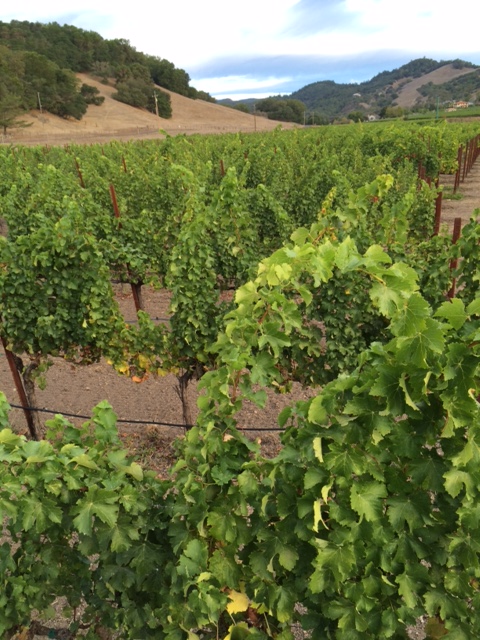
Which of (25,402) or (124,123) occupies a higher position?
(124,123)

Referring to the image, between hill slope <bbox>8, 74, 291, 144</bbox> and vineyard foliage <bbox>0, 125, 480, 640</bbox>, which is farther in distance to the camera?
hill slope <bbox>8, 74, 291, 144</bbox>

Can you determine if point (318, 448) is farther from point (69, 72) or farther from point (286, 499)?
point (69, 72)

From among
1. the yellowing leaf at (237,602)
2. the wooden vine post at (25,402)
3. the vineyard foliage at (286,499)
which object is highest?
the vineyard foliage at (286,499)

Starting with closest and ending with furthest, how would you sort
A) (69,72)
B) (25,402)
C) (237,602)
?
1. (237,602)
2. (25,402)
3. (69,72)

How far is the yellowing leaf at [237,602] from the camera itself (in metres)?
2.33

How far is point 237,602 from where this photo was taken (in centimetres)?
236

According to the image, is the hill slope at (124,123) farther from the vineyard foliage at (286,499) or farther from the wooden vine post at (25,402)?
the vineyard foliage at (286,499)

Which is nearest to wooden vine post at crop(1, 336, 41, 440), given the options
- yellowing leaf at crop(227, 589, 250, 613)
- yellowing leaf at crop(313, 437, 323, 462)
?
yellowing leaf at crop(227, 589, 250, 613)

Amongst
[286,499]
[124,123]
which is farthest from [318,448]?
[124,123]

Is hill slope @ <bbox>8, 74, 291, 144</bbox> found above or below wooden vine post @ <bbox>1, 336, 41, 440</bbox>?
above

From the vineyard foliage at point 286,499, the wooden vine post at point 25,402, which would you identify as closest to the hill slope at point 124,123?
the wooden vine post at point 25,402

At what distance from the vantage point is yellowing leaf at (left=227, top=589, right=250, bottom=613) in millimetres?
2328

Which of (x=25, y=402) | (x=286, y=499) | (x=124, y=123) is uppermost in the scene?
(x=124, y=123)

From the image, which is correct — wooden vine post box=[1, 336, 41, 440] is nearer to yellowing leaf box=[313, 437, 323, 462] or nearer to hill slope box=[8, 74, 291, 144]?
yellowing leaf box=[313, 437, 323, 462]
